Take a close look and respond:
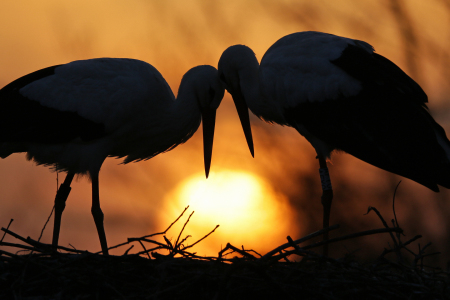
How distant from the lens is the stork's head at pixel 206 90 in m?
4.80

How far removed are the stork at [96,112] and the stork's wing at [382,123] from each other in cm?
104

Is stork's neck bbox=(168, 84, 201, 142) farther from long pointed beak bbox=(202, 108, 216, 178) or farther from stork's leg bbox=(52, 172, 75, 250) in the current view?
stork's leg bbox=(52, 172, 75, 250)

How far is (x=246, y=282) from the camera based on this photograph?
269 cm

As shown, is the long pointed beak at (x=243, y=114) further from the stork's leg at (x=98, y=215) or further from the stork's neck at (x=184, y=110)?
the stork's leg at (x=98, y=215)

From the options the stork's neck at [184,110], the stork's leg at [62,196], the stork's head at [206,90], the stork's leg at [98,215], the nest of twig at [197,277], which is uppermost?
the stork's head at [206,90]

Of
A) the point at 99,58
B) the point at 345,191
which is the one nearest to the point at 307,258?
the point at 99,58

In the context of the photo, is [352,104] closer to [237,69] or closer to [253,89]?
[253,89]

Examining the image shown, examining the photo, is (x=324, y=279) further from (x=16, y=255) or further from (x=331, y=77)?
(x=331, y=77)

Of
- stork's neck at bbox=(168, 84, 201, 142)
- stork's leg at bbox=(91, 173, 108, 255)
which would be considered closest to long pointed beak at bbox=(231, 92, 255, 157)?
stork's neck at bbox=(168, 84, 201, 142)

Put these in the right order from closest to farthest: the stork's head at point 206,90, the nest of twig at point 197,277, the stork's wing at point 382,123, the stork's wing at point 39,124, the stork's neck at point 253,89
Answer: the nest of twig at point 197,277
the stork's wing at point 382,123
the stork's wing at point 39,124
the stork's neck at point 253,89
the stork's head at point 206,90

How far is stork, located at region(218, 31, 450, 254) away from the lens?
3.99 m

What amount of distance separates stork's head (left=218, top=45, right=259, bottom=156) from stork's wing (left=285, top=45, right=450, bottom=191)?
23.3 inches

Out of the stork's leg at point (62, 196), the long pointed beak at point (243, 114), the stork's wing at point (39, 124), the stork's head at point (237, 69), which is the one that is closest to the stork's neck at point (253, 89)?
the stork's head at point (237, 69)

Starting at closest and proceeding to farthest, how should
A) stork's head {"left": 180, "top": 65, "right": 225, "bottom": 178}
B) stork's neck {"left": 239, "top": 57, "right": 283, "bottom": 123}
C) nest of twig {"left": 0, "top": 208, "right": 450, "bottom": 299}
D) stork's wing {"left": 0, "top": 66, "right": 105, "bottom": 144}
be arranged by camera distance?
nest of twig {"left": 0, "top": 208, "right": 450, "bottom": 299} → stork's wing {"left": 0, "top": 66, "right": 105, "bottom": 144} → stork's neck {"left": 239, "top": 57, "right": 283, "bottom": 123} → stork's head {"left": 180, "top": 65, "right": 225, "bottom": 178}
